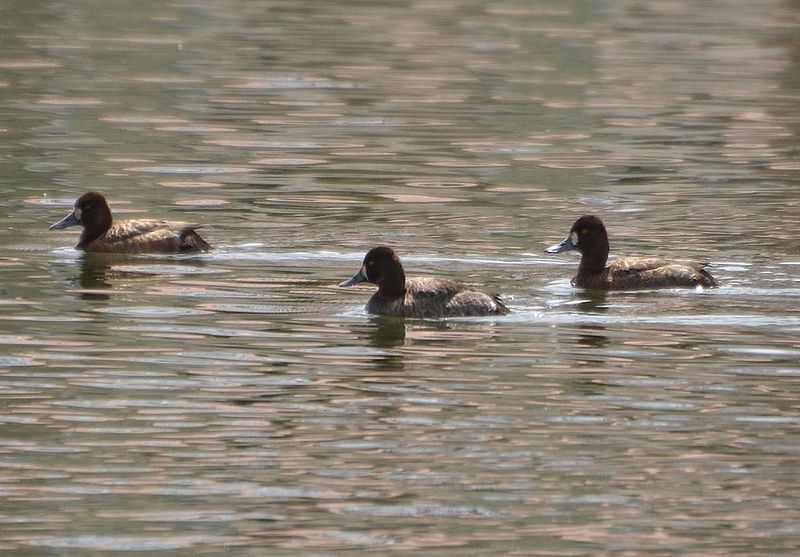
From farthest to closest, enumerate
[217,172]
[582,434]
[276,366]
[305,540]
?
[217,172]
[276,366]
[582,434]
[305,540]

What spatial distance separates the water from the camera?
9.45 m

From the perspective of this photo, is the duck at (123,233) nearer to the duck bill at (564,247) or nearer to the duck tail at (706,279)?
the duck bill at (564,247)

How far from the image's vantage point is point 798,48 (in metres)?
36.9

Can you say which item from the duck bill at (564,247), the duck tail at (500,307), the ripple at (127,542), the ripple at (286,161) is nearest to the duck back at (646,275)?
the duck bill at (564,247)

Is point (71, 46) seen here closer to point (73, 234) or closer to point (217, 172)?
point (217, 172)

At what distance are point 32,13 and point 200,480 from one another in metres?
31.5

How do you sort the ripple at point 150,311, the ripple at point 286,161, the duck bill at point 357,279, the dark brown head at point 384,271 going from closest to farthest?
the ripple at point 150,311, the dark brown head at point 384,271, the duck bill at point 357,279, the ripple at point 286,161

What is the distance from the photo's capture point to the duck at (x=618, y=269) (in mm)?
15344

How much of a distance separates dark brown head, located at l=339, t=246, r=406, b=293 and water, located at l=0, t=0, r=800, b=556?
0.92 ft

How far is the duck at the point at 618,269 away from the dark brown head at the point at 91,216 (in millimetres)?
3847

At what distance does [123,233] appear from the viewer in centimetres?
1714

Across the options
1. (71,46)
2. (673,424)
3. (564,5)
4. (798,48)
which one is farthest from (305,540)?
(564,5)

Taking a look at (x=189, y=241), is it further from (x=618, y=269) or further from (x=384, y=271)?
(x=618, y=269)

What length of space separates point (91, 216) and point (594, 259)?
437 cm
